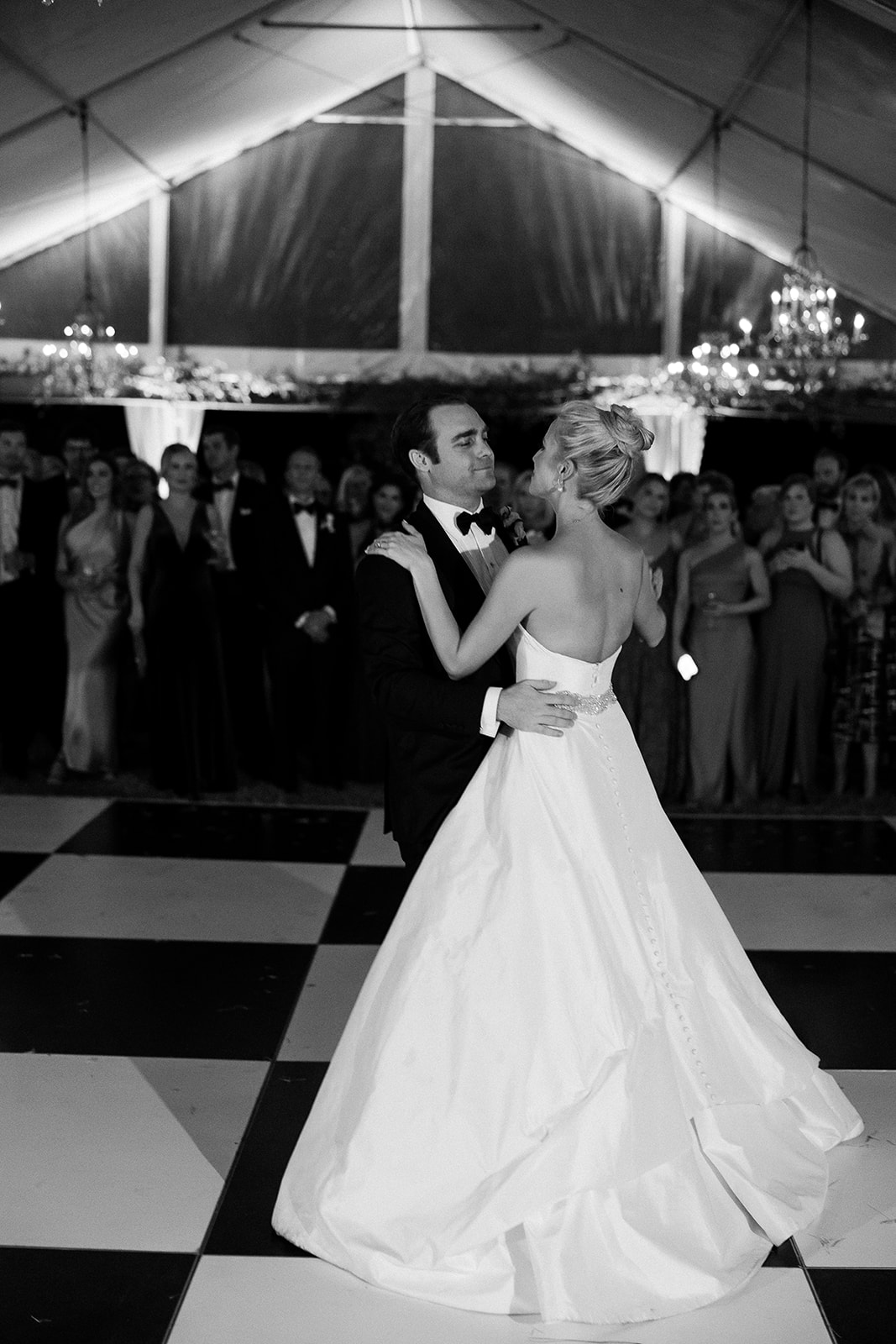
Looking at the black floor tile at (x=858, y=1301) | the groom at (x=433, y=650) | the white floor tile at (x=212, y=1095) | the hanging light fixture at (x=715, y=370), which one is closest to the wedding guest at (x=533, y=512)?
the hanging light fixture at (x=715, y=370)

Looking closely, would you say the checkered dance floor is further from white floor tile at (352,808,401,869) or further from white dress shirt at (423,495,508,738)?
white dress shirt at (423,495,508,738)

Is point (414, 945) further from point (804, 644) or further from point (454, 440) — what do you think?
point (804, 644)

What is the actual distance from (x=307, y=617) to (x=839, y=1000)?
123 inches

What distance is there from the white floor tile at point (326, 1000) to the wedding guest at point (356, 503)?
281 cm

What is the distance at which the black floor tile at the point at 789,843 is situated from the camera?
16.2 feet

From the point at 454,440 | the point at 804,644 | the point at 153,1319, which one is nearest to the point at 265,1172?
the point at 153,1319

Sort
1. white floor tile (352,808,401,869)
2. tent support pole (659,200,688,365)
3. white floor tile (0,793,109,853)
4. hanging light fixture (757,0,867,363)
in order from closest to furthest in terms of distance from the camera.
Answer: white floor tile (352,808,401,869) → white floor tile (0,793,109,853) → hanging light fixture (757,0,867,363) → tent support pole (659,200,688,365)

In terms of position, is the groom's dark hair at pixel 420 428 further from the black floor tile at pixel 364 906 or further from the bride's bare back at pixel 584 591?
the black floor tile at pixel 364 906

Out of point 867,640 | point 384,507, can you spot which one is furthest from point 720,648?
point 384,507

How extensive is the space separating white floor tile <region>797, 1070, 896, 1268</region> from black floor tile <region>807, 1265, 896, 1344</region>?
3 cm

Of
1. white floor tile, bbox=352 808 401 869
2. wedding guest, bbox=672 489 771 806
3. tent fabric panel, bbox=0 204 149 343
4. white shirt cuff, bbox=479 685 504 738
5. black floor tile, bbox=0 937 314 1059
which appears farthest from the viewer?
tent fabric panel, bbox=0 204 149 343

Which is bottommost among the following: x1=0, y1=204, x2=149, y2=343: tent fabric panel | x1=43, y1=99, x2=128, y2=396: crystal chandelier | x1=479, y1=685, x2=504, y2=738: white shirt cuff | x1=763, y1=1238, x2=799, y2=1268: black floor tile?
x1=763, y1=1238, x2=799, y2=1268: black floor tile

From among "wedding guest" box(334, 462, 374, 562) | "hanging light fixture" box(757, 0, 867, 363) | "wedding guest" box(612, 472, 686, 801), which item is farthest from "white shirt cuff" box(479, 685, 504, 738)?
"hanging light fixture" box(757, 0, 867, 363)

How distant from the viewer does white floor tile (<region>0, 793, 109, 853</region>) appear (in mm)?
5039
